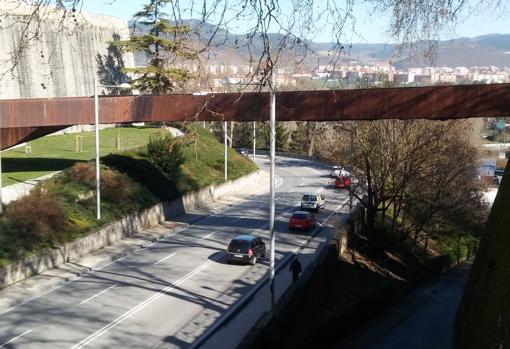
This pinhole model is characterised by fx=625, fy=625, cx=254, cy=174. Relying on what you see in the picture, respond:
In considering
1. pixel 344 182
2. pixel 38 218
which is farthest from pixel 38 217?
pixel 344 182

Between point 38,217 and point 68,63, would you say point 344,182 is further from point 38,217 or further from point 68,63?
point 68,63

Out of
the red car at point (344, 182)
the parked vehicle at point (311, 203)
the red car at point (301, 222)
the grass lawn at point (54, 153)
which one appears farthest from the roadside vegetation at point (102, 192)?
the red car at point (344, 182)

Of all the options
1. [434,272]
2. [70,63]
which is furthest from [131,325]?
[70,63]

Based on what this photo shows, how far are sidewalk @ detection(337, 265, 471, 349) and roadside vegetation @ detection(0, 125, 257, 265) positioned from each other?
9.32 meters

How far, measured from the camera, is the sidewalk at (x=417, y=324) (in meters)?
22.3

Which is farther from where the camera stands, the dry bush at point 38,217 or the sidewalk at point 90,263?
the dry bush at point 38,217

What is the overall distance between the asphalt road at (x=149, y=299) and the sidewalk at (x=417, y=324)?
191 inches

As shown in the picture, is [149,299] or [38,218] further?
[38,218]

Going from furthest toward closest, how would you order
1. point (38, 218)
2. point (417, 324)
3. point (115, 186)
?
point (115, 186), point (38, 218), point (417, 324)

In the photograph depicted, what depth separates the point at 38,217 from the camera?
27.0 meters

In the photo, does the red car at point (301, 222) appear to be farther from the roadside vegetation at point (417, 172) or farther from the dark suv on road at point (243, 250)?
the dark suv on road at point (243, 250)

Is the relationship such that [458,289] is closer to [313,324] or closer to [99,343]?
[313,324]

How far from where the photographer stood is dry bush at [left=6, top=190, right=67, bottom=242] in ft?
85.4

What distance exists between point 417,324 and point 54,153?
2875 cm
